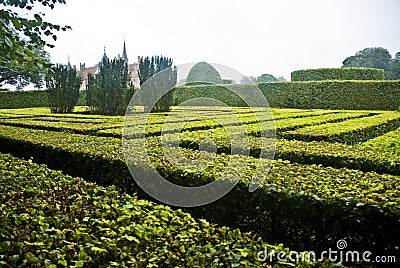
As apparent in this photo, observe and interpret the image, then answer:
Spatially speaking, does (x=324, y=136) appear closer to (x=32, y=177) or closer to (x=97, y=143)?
(x=97, y=143)

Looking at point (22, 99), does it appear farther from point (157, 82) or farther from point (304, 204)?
point (304, 204)

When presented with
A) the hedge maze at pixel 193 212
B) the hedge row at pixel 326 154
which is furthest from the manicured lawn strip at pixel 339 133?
the hedge maze at pixel 193 212

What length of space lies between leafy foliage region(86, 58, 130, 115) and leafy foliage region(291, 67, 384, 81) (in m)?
14.5

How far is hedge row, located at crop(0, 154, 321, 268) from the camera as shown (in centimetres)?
196

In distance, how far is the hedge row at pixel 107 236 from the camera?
77.2 inches

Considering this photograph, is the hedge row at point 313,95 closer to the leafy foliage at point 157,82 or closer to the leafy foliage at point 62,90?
the leafy foliage at point 157,82

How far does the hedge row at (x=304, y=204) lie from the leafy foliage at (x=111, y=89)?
1106 centimetres

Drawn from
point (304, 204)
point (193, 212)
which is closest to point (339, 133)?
point (193, 212)

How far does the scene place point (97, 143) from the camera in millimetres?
5836

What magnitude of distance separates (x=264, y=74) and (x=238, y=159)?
55.2 metres

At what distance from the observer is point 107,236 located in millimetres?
2219

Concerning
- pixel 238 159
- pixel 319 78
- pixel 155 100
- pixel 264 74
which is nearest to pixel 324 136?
pixel 238 159
